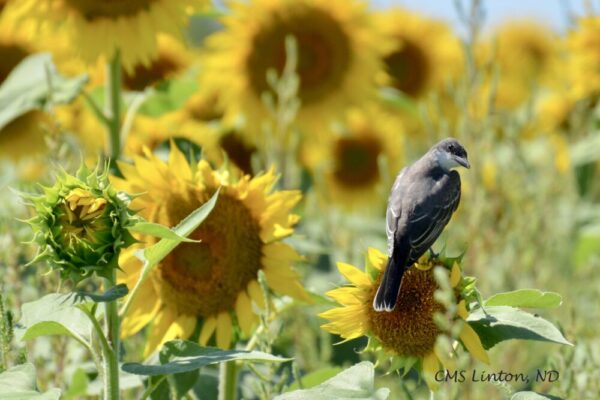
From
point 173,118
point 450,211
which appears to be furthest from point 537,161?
point 450,211

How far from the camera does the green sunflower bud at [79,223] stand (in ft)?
4.84

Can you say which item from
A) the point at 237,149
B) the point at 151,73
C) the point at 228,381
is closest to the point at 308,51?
the point at 237,149

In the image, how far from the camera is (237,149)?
3.97m

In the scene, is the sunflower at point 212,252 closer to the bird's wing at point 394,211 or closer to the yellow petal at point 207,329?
the yellow petal at point 207,329

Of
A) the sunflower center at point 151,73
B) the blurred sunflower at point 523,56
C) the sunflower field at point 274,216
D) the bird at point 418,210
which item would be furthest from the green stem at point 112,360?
the blurred sunflower at point 523,56

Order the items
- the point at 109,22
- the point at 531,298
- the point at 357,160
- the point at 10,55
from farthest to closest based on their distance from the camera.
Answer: the point at 357,160
the point at 10,55
the point at 109,22
the point at 531,298

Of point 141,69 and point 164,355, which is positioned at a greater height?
point 141,69

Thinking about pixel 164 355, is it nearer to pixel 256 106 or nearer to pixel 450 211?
pixel 450 211

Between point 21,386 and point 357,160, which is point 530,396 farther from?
point 357,160

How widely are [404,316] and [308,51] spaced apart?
267 cm

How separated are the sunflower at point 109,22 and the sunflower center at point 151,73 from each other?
2.65 feet

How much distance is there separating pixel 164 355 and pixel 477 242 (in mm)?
920

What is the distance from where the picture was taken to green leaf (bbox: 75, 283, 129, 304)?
4.70ft

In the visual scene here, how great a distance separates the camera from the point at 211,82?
3.96 metres
